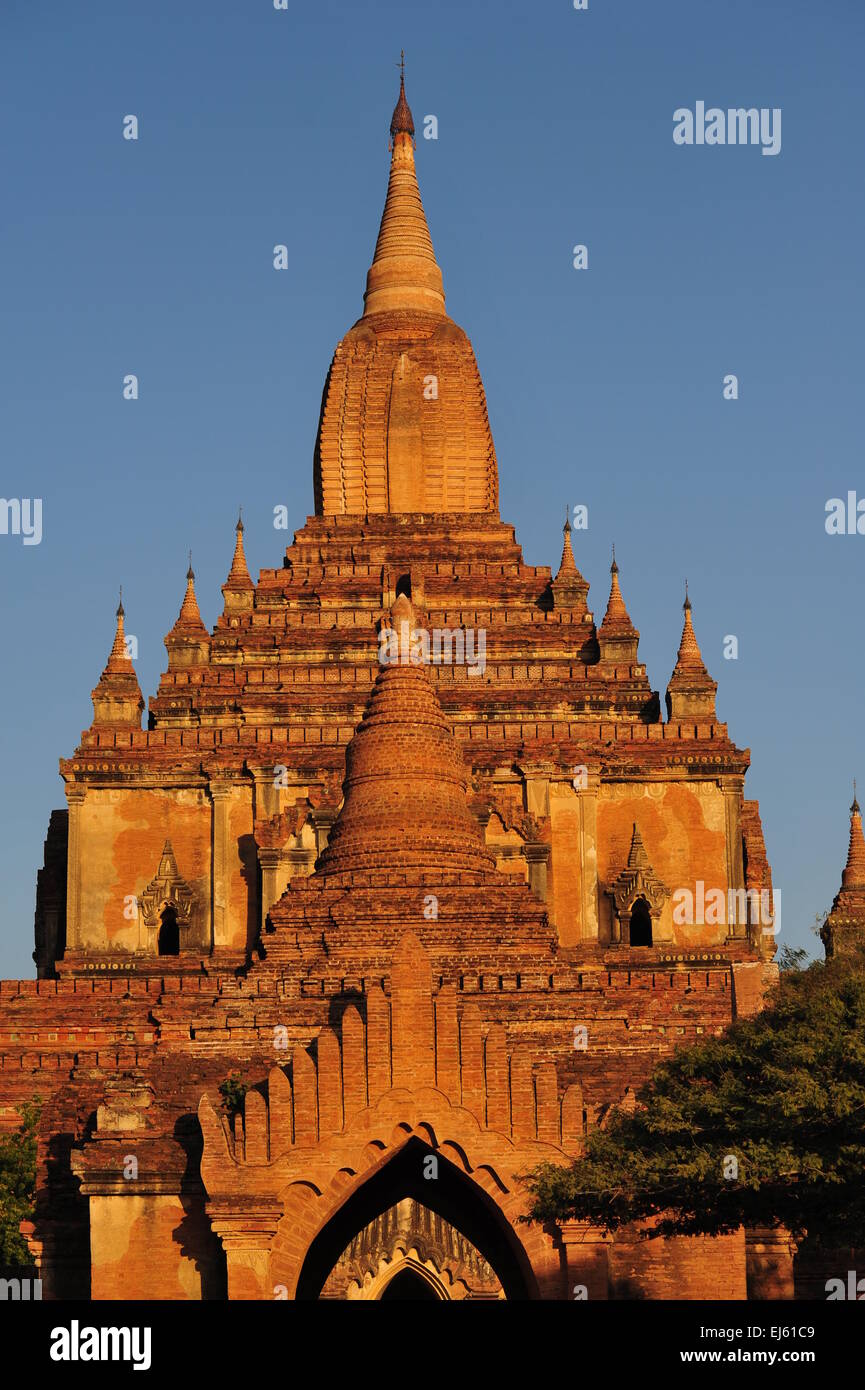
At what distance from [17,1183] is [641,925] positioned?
2112 cm

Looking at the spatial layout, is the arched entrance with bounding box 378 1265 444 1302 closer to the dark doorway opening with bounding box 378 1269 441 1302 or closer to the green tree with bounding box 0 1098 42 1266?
the dark doorway opening with bounding box 378 1269 441 1302

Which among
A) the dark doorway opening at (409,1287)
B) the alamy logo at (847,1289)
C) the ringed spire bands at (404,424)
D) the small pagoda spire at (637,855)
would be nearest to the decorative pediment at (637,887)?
the small pagoda spire at (637,855)

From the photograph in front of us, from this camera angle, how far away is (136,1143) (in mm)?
41750

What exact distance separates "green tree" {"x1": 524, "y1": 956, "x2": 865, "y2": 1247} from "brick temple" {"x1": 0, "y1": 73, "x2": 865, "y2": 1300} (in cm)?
192

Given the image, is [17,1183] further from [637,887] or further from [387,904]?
[637,887]

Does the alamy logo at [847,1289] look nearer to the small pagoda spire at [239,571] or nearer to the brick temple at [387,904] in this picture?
the brick temple at [387,904]

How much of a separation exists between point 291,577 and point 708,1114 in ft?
111

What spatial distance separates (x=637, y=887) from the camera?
6169 cm

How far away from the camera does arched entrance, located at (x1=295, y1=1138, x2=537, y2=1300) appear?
4122 centimetres
